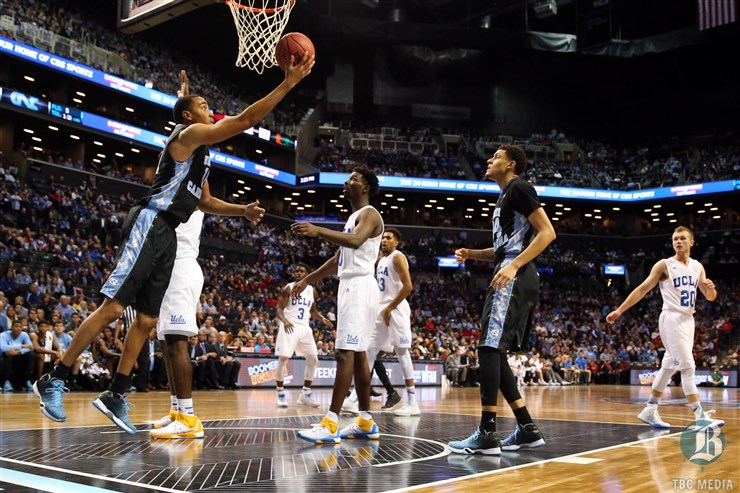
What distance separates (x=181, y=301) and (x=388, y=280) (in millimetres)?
Answer: 4280

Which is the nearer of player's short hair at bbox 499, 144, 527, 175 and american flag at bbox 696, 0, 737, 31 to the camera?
player's short hair at bbox 499, 144, 527, 175

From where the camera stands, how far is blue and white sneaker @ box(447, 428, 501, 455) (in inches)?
201

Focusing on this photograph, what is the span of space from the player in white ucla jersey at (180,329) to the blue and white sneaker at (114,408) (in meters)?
→ 0.34

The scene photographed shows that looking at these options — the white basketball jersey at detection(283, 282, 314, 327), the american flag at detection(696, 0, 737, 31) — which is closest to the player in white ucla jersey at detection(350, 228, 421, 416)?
the white basketball jersey at detection(283, 282, 314, 327)

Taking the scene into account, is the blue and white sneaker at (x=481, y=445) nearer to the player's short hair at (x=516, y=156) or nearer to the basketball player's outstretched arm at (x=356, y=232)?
the basketball player's outstretched arm at (x=356, y=232)

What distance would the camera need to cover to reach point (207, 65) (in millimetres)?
44000

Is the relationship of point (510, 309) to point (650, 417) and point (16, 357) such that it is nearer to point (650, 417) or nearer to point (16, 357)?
point (650, 417)

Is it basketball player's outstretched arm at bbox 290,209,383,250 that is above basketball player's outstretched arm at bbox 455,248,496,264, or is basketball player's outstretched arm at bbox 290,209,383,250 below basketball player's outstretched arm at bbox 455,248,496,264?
above

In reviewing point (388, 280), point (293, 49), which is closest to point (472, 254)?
point (293, 49)

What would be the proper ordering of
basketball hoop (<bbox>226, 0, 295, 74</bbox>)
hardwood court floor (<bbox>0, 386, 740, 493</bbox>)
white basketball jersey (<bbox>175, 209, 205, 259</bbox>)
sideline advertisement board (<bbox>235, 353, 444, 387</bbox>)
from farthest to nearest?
sideline advertisement board (<bbox>235, 353, 444, 387</bbox>), basketball hoop (<bbox>226, 0, 295, 74</bbox>), white basketball jersey (<bbox>175, 209, 205, 259</bbox>), hardwood court floor (<bbox>0, 386, 740, 493</bbox>)

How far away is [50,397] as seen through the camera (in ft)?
16.1

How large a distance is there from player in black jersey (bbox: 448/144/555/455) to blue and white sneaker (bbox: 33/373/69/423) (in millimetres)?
2889

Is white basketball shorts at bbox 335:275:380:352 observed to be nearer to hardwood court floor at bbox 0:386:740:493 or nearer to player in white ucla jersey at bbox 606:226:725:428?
hardwood court floor at bbox 0:386:740:493

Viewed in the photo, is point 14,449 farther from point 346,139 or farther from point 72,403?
point 346,139
